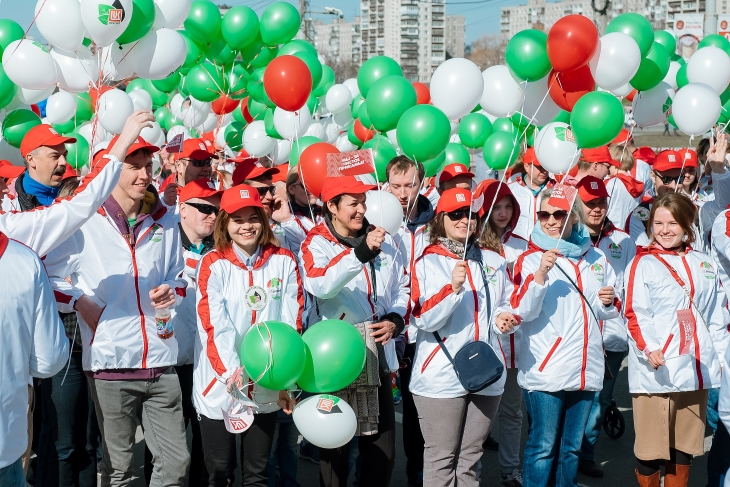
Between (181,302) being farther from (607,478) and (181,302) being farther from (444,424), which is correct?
(607,478)

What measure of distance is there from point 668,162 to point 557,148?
1.90 meters

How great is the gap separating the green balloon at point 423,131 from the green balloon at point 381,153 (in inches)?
52.9

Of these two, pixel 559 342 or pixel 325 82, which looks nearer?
pixel 559 342

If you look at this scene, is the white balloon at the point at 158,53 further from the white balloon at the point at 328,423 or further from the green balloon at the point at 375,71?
the green balloon at the point at 375,71

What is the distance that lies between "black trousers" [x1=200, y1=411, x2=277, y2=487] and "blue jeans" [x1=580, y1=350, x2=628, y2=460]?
2.45 meters

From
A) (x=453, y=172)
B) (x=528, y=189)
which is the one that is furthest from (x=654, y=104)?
(x=453, y=172)

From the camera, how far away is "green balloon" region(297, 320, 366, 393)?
405 centimetres

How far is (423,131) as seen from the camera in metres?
5.56

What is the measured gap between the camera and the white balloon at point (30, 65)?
16.8 feet

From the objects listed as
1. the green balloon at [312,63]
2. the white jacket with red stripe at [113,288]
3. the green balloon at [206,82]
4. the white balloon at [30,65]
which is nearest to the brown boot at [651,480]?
the white jacket with red stripe at [113,288]

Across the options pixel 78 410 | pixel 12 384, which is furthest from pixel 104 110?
pixel 12 384

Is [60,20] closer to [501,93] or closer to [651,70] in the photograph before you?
[501,93]

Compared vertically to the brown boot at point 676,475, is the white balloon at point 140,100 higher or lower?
higher

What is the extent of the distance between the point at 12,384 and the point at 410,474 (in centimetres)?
311
